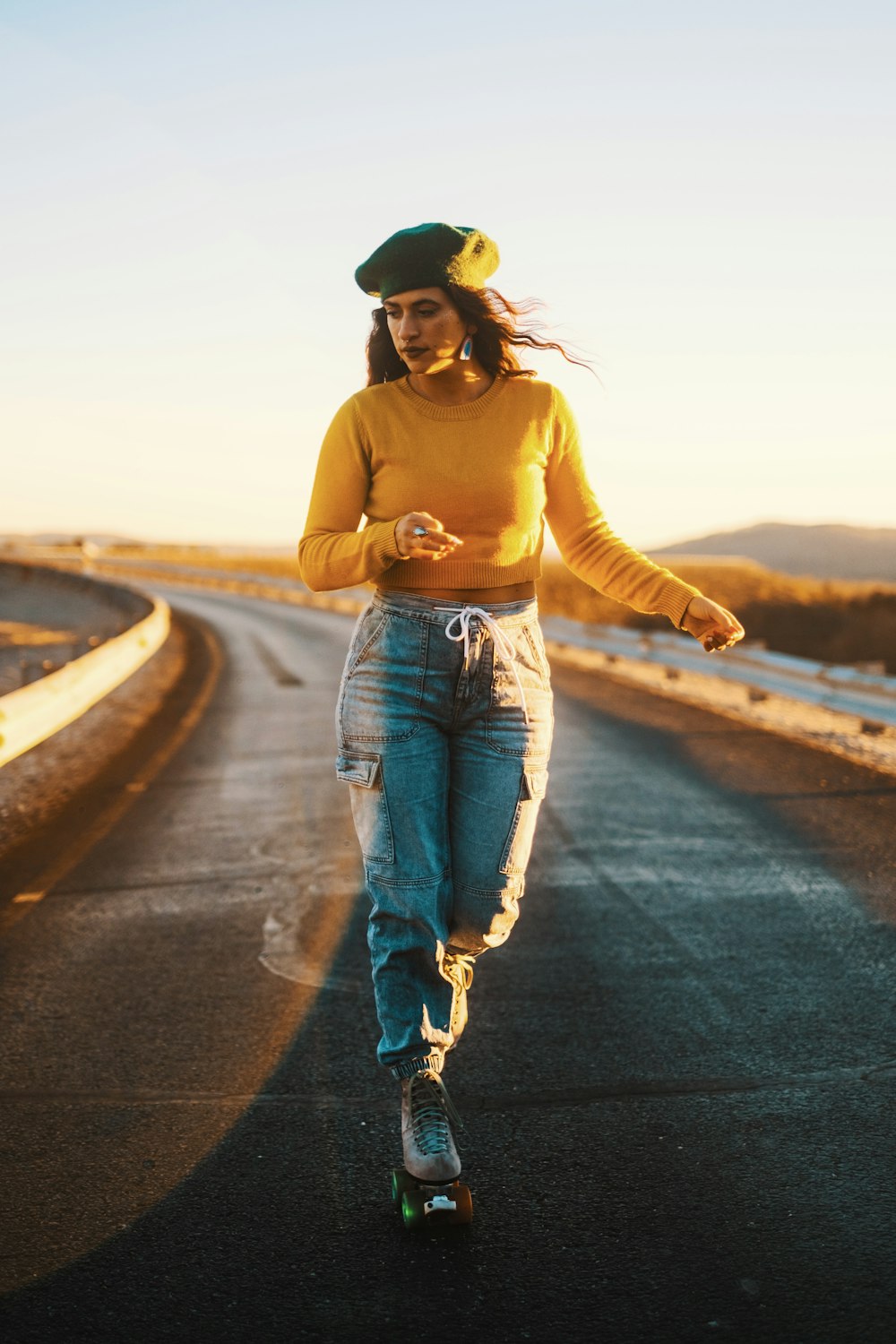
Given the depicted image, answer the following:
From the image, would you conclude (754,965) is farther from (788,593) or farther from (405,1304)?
(788,593)

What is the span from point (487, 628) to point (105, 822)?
5.27 m

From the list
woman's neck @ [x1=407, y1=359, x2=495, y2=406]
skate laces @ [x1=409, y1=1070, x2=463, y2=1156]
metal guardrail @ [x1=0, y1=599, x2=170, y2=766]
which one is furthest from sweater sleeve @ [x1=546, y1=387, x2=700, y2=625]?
metal guardrail @ [x1=0, y1=599, x2=170, y2=766]

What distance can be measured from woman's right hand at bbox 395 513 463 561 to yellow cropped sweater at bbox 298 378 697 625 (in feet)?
0.46

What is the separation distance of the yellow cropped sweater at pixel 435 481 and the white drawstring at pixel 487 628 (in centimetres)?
7

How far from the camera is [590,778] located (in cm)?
898

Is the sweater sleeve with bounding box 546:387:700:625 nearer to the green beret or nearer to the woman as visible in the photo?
the woman

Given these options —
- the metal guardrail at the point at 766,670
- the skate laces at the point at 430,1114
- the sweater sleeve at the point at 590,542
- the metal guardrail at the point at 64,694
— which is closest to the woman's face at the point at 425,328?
the sweater sleeve at the point at 590,542

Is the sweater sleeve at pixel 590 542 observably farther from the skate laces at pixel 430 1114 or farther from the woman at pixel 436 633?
the skate laces at pixel 430 1114

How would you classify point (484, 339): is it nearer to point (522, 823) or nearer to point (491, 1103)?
point (522, 823)

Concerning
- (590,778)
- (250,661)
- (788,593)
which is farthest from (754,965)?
(788,593)

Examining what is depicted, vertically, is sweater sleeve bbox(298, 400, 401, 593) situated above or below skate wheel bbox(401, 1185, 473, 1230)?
above

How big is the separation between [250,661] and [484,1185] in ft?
55.5

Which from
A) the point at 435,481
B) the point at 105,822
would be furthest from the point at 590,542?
the point at 105,822

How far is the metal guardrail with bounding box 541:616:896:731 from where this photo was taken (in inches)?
398
